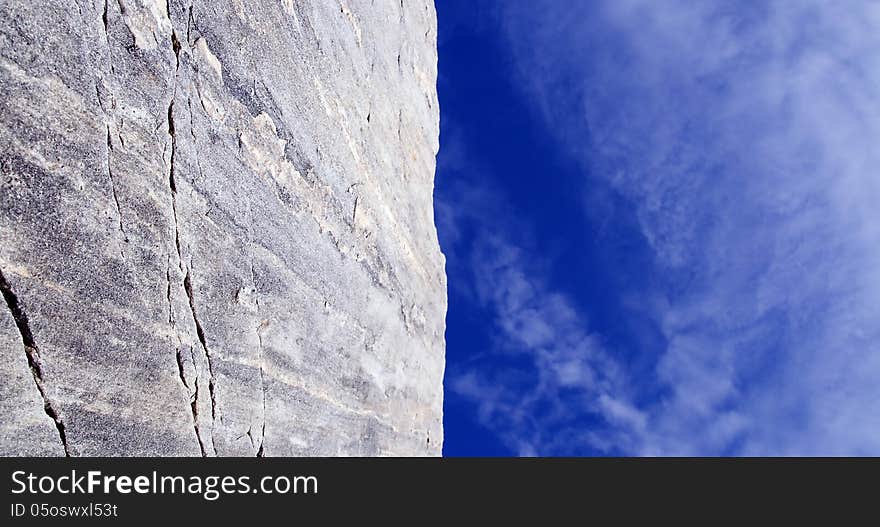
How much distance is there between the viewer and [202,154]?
351cm

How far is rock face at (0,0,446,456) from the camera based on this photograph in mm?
2461

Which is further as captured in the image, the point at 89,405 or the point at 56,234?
the point at 89,405

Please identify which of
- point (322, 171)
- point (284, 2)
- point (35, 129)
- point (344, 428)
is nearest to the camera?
point (35, 129)

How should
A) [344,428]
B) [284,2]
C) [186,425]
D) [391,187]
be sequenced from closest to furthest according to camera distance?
1. [186,425]
2. [284,2]
3. [344,428]
4. [391,187]

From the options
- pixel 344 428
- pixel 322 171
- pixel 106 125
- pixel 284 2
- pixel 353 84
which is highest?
pixel 353 84

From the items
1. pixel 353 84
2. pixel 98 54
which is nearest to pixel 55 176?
pixel 98 54

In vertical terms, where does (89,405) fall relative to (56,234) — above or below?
below

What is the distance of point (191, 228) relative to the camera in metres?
3.41

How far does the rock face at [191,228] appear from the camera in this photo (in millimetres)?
2461

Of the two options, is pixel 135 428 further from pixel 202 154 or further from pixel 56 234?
pixel 202 154

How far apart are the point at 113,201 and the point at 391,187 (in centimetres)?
448

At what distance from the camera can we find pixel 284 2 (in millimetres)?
4508

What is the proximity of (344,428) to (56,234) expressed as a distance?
3768 mm

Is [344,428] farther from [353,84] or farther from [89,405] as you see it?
[353,84]
